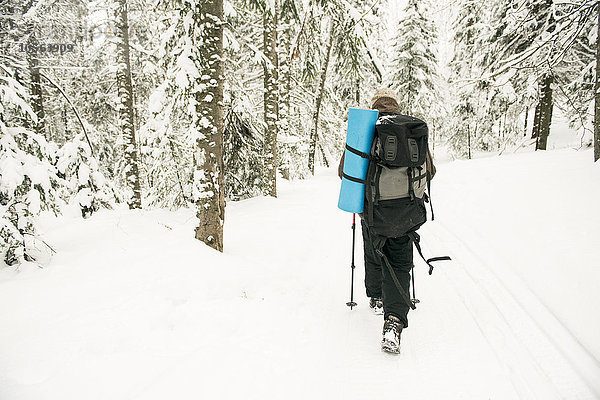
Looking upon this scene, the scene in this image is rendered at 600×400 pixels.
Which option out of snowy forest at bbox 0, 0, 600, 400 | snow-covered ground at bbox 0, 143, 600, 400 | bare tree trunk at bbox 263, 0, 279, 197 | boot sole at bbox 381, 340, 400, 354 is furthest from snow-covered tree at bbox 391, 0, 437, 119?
boot sole at bbox 381, 340, 400, 354

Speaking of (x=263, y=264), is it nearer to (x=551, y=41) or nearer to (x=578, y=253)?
(x=578, y=253)

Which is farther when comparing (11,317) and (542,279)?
(542,279)

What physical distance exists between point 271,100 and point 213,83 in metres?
5.53

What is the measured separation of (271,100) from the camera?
996 cm

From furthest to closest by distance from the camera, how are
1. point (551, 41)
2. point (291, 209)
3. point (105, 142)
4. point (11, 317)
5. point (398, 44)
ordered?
point (398, 44) → point (105, 142) → point (291, 209) → point (551, 41) → point (11, 317)

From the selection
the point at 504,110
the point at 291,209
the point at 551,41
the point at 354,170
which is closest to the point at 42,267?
the point at 354,170

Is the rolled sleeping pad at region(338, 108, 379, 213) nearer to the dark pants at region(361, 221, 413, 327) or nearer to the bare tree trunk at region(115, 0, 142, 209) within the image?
the dark pants at region(361, 221, 413, 327)

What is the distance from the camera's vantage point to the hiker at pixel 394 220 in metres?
3.04

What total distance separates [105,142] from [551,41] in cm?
2087

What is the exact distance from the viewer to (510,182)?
877 cm

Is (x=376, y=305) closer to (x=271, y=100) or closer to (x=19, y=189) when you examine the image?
(x=19, y=189)

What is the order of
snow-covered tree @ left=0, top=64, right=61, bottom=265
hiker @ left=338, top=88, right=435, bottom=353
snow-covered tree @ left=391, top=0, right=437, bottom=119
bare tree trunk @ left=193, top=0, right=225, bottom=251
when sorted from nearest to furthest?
hiker @ left=338, top=88, right=435, bottom=353
snow-covered tree @ left=0, top=64, right=61, bottom=265
bare tree trunk @ left=193, top=0, right=225, bottom=251
snow-covered tree @ left=391, top=0, right=437, bottom=119

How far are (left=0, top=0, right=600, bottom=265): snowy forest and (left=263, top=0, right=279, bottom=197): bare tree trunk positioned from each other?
0.04 meters

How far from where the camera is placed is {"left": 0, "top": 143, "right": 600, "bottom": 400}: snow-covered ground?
2500 millimetres
